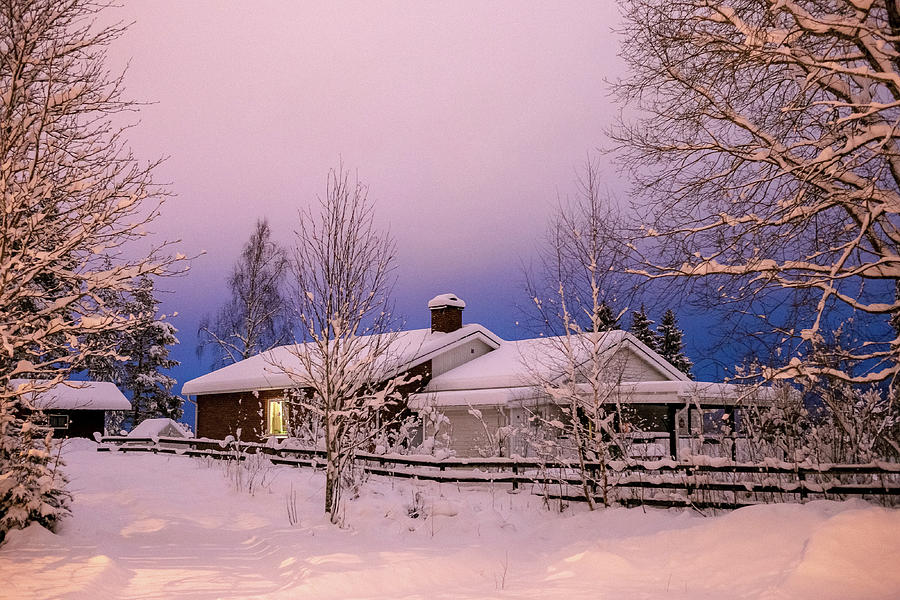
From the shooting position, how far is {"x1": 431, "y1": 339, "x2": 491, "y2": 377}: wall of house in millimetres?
26156

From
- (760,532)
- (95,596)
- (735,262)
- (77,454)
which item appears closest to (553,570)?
(760,532)

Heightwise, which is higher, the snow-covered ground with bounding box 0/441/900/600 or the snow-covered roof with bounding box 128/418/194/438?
the snow-covered ground with bounding box 0/441/900/600

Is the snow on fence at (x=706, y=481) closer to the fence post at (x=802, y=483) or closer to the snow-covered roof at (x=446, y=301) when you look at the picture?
the fence post at (x=802, y=483)

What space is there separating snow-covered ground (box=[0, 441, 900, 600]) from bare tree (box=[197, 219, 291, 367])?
23412mm

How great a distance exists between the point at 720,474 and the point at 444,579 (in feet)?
21.8

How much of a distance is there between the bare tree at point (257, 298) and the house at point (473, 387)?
416 centimetres

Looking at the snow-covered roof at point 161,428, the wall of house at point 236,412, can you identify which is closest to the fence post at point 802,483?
the wall of house at point 236,412

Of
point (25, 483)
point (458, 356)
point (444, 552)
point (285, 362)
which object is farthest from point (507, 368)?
point (25, 483)

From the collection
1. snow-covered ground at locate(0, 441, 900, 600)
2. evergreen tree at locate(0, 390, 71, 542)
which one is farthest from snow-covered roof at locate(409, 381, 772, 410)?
evergreen tree at locate(0, 390, 71, 542)

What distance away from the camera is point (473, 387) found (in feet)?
78.1

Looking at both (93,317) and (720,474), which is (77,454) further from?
(720,474)

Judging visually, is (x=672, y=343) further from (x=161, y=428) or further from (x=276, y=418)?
(x=161, y=428)

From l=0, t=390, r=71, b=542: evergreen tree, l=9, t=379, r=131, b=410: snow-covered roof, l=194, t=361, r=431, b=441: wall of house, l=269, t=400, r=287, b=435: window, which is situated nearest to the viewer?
l=0, t=390, r=71, b=542: evergreen tree

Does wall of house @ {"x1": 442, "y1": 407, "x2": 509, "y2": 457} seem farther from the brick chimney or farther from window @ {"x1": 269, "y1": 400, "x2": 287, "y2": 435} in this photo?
window @ {"x1": 269, "y1": 400, "x2": 287, "y2": 435}
